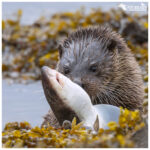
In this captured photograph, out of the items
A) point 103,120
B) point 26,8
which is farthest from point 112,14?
point 103,120

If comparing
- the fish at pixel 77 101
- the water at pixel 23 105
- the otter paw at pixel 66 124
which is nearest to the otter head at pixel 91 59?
the fish at pixel 77 101

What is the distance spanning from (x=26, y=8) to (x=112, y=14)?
2236 millimetres

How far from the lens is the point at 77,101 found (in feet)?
10.9

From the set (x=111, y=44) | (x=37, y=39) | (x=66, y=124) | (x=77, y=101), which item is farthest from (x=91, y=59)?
(x=37, y=39)

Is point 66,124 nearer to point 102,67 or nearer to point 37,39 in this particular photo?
point 102,67

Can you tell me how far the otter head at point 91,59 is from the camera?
13.9 ft

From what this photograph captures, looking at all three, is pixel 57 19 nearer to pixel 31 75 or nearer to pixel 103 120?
pixel 31 75

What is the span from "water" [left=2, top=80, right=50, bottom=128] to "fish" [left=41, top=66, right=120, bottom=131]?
1883 millimetres

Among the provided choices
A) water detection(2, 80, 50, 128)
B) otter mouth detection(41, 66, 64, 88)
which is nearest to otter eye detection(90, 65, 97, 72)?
water detection(2, 80, 50, 128)

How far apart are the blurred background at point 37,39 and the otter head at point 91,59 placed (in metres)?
1.41

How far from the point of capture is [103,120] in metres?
3.44

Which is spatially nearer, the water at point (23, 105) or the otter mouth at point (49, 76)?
the otter mouth at point (49, 76)

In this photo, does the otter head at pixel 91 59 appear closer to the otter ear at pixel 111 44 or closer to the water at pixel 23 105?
the otter ear at pixel 111 44

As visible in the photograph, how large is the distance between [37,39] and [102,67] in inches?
161
